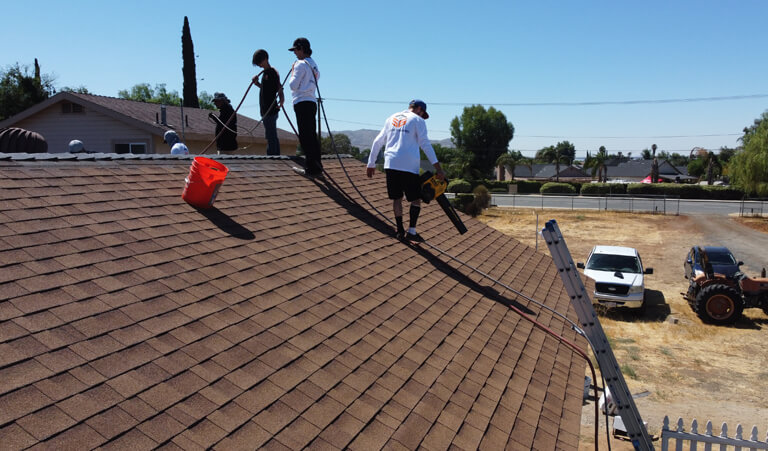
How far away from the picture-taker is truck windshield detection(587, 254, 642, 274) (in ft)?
61.5

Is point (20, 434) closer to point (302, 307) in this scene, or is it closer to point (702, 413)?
point (302, 307)

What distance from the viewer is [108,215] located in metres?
4.26

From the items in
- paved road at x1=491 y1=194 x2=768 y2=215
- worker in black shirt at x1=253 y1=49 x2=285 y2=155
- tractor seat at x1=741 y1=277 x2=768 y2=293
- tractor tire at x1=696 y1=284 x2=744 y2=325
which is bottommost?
tractor tire at x1=696 y1=284 x2=744 y2=325

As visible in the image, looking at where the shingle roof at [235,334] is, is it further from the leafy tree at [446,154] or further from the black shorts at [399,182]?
the leafy tree at [446,154]

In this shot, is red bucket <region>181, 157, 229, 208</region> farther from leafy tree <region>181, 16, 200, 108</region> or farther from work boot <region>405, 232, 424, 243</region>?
leafy tree <region>181, 16, 200, 108</region>

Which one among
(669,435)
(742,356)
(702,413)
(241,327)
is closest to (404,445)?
(241,327)

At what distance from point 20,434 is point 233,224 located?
10.5 feet

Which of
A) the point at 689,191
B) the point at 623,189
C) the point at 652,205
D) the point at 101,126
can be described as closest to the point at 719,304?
the point at 101,126

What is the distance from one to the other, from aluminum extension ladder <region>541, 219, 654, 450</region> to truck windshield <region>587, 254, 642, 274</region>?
14.9 metres

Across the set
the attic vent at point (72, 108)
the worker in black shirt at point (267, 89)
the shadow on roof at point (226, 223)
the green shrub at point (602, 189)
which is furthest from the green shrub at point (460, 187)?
the shadow on roof at point (226, 223)

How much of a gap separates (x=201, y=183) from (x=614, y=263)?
17.2 meters

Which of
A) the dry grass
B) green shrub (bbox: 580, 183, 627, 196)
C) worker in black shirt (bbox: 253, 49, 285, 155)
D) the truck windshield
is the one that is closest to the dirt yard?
the truck windshield

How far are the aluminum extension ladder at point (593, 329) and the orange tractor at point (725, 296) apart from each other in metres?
14.1

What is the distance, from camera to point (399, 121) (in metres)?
6.66
